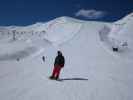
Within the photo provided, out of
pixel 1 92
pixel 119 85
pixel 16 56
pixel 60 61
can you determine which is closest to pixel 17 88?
pixel 1 92

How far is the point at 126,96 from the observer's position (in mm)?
8688

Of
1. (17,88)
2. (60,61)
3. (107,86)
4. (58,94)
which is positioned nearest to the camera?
(58,94)

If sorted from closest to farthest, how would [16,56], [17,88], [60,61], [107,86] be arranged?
[17,88]
[107,86]
[60,61]
[16,56]

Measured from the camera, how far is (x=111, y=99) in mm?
8172

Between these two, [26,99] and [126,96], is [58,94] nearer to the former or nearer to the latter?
[26,99]

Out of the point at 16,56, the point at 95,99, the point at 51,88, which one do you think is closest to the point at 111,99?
the point at 95,99

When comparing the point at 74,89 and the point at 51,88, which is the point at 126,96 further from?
the point at 51,88

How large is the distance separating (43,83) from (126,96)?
3941 millimetres

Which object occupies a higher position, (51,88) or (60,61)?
(60,61)

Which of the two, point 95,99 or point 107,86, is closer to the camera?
point 95,99

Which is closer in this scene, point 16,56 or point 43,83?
point 43,83

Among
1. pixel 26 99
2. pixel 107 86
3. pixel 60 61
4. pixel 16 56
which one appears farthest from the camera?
pixel 16 56

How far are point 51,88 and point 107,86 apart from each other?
2698mm

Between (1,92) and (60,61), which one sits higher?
(60,61)
